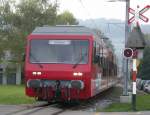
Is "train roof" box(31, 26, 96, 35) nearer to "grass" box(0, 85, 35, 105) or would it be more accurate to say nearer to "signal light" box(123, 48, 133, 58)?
"signal light" box(123, 48, 133, 58)

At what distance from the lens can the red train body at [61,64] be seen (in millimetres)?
23969

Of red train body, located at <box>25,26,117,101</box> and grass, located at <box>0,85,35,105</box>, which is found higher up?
red train body, located at <box>25,26,117,101</box>

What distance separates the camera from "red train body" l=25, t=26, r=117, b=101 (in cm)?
2397

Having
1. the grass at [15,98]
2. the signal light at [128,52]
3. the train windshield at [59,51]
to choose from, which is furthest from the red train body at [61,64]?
the grass at [15,98]

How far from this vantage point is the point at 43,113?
21.3m

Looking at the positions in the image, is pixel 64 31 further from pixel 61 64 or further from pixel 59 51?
pixel 61 64

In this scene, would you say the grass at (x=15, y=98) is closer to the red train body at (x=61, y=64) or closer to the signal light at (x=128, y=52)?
the red train body at (x=61, y=64)

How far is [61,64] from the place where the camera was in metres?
24.4

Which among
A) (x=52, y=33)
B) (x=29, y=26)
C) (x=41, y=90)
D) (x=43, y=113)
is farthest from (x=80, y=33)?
(x=29, y=26)

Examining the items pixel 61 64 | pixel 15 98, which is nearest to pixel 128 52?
pixel 61 64

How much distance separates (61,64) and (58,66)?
0.16 metres

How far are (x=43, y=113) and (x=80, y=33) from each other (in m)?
5.23

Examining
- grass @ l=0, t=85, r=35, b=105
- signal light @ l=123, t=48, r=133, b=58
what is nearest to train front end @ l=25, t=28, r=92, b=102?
signal light @ l=123, t=48, r=133, b=58

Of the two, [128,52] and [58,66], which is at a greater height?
[128,52]
